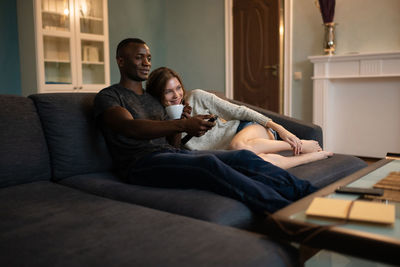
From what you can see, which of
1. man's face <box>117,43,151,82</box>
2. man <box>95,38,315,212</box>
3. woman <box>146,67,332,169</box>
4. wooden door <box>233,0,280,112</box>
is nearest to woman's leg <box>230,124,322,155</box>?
woman <box>146,67,332,169</box>

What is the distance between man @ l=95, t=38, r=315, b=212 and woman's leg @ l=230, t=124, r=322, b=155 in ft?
1.11

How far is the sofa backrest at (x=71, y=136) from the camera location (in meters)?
1.80

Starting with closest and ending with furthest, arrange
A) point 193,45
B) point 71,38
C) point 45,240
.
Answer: point 45,240
point 71,38
point 193,45

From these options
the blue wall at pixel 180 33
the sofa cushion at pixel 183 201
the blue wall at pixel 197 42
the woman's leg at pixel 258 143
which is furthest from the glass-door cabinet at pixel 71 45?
the sofa cushion at pixel 183 201

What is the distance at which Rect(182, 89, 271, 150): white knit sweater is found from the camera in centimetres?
225

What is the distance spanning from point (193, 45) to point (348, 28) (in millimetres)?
2227

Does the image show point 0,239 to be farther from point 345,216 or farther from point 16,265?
point 345,216

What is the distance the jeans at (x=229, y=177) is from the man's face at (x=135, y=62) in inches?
17.9

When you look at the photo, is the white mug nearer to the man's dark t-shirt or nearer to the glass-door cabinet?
the man's dark t-shirt

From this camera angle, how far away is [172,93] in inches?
82.2

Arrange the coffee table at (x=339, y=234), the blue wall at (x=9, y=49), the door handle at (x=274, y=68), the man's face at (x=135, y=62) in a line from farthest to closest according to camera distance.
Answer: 1. the door handle at (x=274, y=68)
2. the blue wall at (x=9, y=49)
3. the man's face at (x=135, y=62)
4. the coffee table at (x=339, y=234)

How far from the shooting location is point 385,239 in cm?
85

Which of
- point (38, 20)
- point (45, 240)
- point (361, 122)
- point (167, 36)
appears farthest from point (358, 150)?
point (45, 240)

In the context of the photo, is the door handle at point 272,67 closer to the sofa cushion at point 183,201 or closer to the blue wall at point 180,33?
the blue wall at point 180,33
